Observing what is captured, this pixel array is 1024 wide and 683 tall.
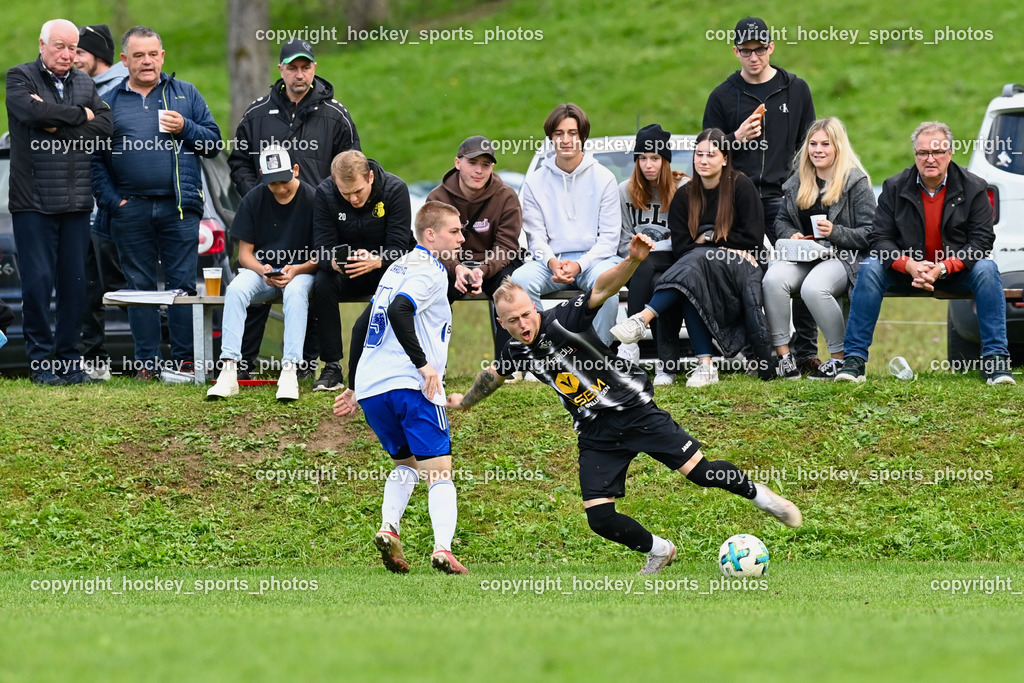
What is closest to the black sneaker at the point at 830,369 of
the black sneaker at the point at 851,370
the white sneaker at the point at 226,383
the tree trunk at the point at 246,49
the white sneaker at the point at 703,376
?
the black sneaker at the point at 851,370

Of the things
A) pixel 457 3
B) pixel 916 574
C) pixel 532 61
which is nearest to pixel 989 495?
pixel 916 574

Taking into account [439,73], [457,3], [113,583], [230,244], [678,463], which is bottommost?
[113,583]

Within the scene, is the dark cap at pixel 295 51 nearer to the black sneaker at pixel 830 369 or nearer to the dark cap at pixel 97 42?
the dark cap at pixel 97 42

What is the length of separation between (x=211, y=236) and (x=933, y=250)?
259 inches

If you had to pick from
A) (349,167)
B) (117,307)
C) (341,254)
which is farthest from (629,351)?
(117,307)

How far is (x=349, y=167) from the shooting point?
1090cm

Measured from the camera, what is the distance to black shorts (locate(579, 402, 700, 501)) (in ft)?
27.2

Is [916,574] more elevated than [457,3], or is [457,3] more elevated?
[457,3]

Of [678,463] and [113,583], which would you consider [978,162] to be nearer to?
[678,463]

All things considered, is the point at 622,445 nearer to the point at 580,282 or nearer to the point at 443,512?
the point at 443,512

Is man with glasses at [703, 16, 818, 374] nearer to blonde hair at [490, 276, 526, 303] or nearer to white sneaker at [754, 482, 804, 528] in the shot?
white sneaker at [754, 482, 804, 528]

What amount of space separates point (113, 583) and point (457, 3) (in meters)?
34.7

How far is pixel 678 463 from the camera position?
834cm

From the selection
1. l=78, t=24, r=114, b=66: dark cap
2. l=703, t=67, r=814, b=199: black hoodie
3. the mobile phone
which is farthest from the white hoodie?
l=78, t=24, r=114, b=66: dark cap
